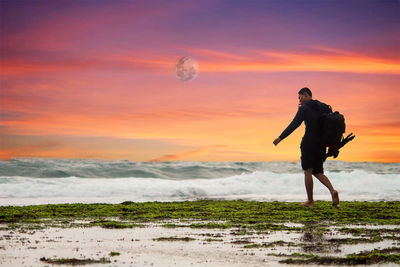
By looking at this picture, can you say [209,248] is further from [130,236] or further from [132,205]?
[132,205]

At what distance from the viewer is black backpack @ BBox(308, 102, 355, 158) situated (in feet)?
36.3

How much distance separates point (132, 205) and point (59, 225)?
3.89 metres

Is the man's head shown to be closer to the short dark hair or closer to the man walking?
the short dark hair

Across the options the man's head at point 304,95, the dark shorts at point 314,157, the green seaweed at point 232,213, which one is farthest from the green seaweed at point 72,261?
the man's head at point 304,95

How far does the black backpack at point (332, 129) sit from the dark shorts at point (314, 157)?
176mm

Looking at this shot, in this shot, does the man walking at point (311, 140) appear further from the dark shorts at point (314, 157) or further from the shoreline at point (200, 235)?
the shoreline at point (200, 235)

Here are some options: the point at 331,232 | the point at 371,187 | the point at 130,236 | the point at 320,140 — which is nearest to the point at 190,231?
the point at 130,236

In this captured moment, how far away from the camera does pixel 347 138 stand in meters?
11.4

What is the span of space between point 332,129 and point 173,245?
5.87 meters

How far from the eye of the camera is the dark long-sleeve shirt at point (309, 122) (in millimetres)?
11414

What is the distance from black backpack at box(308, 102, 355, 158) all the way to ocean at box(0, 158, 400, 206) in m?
5.49

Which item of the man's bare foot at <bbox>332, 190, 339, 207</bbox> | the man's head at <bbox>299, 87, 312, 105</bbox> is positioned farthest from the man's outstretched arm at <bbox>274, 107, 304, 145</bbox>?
the man's bare foot at <bbox>332, 190, 339, 207</bbox>

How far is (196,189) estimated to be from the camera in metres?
22.1

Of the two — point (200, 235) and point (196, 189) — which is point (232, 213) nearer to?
point (200, 235)
